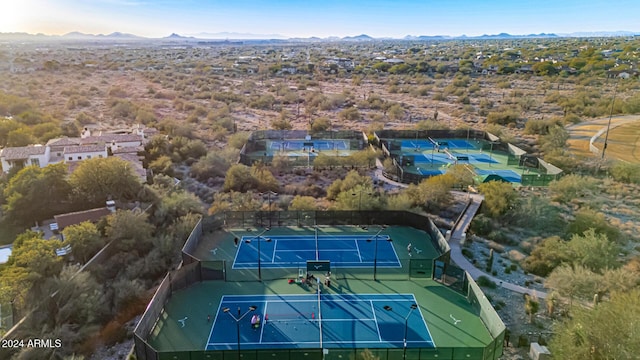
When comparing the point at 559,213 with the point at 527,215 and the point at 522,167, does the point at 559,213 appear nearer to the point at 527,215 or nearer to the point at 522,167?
the point at 527,215

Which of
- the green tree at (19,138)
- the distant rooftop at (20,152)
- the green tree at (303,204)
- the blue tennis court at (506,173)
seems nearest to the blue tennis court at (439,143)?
the blue tennis court at (506,173)

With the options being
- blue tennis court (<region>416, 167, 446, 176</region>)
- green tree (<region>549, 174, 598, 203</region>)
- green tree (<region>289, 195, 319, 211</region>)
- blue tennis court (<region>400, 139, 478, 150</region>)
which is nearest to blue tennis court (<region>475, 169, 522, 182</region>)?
blue tennis court (<region>416, 167, 446, 176</region>)

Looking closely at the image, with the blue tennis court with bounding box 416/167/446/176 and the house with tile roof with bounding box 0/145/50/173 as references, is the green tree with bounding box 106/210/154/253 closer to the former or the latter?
the house with tile roof with bounding box 0/145/50/173

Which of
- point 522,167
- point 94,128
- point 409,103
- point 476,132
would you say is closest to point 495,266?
point 522,167

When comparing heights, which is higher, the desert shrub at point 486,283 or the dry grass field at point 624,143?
the dry grass field at point 624,143

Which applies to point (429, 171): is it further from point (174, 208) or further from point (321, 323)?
point (321, 323)

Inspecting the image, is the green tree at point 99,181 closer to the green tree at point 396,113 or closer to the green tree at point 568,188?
the green tree at point 568,188
